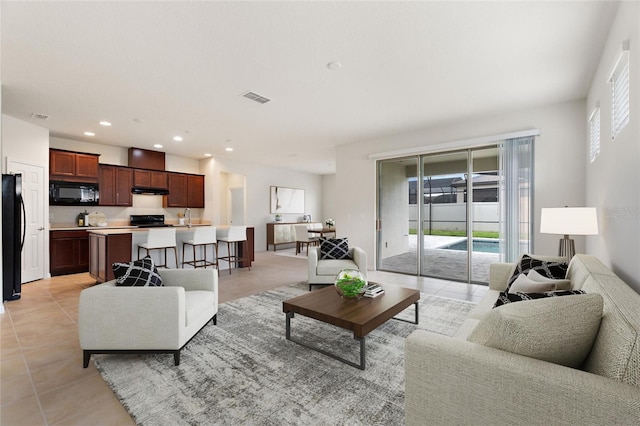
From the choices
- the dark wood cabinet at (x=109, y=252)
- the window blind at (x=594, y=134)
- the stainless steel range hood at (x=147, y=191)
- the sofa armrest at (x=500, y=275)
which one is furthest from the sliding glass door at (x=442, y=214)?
the stainless steel range hood at (x=147, y=191)

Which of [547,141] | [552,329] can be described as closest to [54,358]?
[552,329]

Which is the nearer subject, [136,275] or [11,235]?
[136,275]

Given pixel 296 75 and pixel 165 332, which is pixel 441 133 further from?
pixel 165 332

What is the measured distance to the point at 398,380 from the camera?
202 centimetres

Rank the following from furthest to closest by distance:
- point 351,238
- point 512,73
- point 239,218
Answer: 1. point 239,218
2. point 351,238
3. point 512,73

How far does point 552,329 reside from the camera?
3.63 ft

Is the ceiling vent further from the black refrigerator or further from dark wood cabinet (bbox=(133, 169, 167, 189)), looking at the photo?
dark wood cabinet (bbox=(133, 169, 167, 189))

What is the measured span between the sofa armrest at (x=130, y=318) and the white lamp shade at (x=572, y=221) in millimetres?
3491

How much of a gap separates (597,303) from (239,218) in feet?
28.0

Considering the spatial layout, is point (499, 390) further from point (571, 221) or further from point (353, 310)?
point (571, 221)

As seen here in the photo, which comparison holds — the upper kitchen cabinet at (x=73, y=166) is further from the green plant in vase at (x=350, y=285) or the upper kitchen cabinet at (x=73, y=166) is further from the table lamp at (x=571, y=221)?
the table lamp at (x=571, y=221)

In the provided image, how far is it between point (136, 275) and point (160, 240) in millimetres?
2627

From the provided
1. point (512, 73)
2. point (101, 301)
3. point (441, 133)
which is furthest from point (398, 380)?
point (441, 133)

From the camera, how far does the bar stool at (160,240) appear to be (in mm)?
4668
